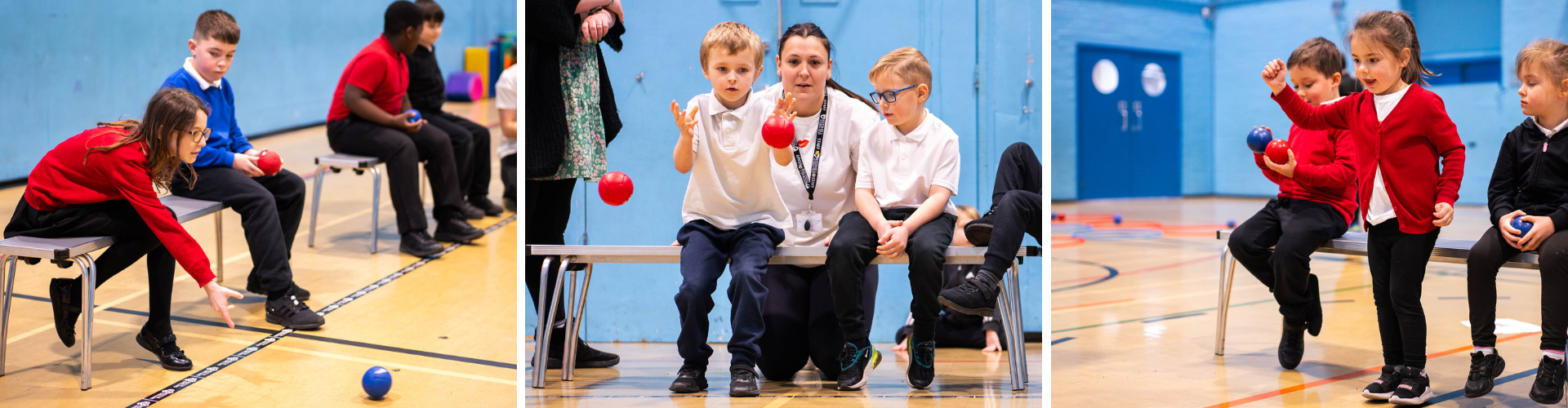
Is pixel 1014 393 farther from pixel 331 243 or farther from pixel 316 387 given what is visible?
pixel 331 243

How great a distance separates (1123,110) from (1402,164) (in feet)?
31.4

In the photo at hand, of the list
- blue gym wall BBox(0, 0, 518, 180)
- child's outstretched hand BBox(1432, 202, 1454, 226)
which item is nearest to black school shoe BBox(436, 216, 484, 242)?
blue gym wall BBox(0, 0, 518, 180)

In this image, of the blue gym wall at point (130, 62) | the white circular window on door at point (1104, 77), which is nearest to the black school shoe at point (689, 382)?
the blue gym wall at point (130, 62)

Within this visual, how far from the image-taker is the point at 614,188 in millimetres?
2578

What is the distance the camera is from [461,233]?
531 cm

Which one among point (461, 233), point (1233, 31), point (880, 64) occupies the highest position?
point (1233, 31)

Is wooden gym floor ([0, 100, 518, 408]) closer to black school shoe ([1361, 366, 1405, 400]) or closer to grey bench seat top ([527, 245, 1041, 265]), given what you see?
grey bench seat top ([527, 245, 1041, 265])

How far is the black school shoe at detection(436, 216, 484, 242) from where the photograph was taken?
17.5 ft

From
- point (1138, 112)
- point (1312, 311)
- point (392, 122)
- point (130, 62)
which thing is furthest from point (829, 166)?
point (1138, 112)

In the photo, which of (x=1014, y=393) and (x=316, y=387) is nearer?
(x=1014, y=393)

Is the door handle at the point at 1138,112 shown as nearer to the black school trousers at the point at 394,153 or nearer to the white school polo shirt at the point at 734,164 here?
the black school trousers at the point at 394,153

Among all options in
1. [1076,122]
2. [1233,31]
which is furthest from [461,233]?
[1233,31]

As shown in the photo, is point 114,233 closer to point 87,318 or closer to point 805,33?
point 87,318

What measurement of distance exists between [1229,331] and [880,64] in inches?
82.7
